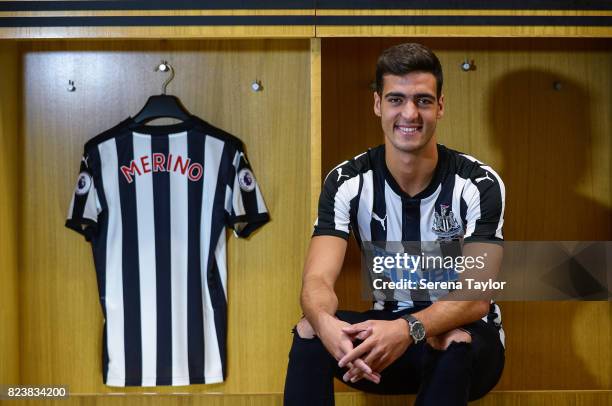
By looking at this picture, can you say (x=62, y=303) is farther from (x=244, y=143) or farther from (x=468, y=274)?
(x=468, y=274)

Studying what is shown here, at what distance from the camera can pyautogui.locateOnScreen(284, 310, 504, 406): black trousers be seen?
170 cm

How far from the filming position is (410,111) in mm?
1933

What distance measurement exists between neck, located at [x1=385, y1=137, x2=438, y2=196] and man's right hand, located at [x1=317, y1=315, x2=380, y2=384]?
0.49 m

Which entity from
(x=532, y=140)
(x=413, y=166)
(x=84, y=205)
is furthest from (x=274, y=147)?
(x=532, y=140)

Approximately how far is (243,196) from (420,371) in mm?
1000

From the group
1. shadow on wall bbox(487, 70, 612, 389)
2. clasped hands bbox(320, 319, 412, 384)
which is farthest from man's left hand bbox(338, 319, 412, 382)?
shadow on wall bbox(487, 70, 612, 389)

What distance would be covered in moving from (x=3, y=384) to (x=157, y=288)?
564 mm

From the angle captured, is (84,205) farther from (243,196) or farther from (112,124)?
(243,196)

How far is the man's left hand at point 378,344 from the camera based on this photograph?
1.72 metres

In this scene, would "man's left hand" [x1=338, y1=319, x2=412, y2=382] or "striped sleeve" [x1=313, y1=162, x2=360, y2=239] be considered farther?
"striped sleeve" [x1=313, y1=162, x2=360, y2=239]

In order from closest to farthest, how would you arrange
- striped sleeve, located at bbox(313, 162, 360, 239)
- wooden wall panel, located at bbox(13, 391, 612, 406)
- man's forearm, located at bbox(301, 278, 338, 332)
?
man's forearm, located at bbox(301, 278, 338, 332) < striped sleeve, located at bbox(313, 162, 360, 239) < wooden wall panel, located at bbox(13, 391, 612, 406)

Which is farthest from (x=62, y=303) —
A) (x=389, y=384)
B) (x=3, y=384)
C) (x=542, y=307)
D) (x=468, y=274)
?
(x=542, y=307)

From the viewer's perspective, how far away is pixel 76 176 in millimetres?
2709

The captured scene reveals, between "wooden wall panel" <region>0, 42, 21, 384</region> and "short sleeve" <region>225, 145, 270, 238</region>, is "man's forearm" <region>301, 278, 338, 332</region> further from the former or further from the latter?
"wooden wall panel" <region>0, 42, 21, 384</region>
